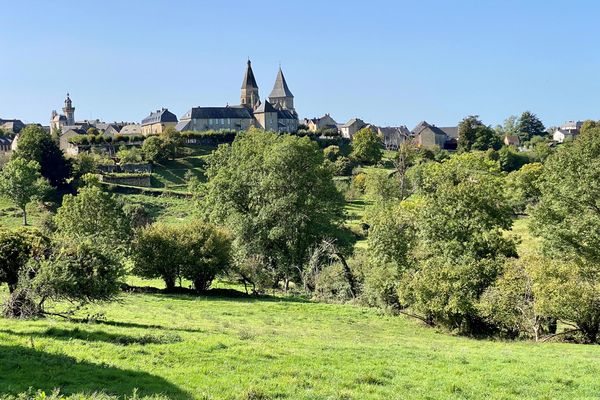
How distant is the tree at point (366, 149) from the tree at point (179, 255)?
7241 centimetres

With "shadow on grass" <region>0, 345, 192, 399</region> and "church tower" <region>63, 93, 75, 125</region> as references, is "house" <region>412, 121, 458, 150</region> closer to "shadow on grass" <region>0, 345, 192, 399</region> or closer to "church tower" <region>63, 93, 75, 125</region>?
"church tower" <region>63, 93, 75, 125</region>

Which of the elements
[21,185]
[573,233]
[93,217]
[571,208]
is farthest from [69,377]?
[21,185]

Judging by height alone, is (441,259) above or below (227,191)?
below

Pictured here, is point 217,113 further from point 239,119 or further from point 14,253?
point 14,253

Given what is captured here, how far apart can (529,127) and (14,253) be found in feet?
460

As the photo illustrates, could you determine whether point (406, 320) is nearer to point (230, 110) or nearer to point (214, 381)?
point (214, 381)

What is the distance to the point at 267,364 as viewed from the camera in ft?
47.3

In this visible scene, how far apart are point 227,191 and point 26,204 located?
3418 centimetres

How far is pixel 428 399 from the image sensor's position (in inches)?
490

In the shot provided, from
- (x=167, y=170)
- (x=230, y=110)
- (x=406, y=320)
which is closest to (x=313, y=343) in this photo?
(x=406, y=320)

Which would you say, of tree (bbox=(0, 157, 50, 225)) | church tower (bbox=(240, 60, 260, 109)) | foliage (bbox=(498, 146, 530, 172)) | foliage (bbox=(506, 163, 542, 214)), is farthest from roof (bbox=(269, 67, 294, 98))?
tree (bbox=(0, 157, 50, 225))

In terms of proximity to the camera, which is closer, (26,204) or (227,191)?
(227,191)

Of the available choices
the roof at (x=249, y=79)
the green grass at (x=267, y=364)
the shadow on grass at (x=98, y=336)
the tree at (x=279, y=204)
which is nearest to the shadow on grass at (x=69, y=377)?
the green grass at (x=267, y=364)

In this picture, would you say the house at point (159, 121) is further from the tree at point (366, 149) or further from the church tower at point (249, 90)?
the tree at point (366, 149)
